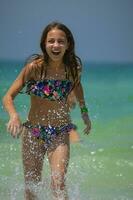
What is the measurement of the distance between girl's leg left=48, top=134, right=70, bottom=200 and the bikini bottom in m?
0.04

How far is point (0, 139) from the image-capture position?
9727 millimetres

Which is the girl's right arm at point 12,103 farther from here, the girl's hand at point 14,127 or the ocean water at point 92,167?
the ocean water at point 92,167

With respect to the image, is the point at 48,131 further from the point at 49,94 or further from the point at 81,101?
the point at 81,101

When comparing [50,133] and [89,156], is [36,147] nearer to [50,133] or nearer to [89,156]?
[50,133]

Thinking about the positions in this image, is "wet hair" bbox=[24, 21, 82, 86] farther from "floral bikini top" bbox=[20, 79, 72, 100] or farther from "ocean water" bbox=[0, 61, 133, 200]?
"ocean water" bbox=[0, 61, 133, 200]

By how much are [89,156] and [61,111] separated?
11.7 feet

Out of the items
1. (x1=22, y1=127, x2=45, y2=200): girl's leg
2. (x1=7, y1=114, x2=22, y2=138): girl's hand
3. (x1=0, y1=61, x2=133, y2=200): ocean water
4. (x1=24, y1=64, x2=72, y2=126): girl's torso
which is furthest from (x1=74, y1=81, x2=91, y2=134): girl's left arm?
(x1=7, y1=114, x2=22, y2=138): girl's hand

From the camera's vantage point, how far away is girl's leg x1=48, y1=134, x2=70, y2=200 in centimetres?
491

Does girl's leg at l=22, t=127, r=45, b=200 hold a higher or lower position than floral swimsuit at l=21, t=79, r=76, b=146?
lower

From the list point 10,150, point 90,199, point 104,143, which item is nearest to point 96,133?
point 104,143

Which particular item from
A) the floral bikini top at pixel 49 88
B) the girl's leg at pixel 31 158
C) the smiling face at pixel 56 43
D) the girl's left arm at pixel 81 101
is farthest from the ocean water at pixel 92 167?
the smiling face at pixel 56 43

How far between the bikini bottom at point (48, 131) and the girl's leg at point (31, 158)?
4 cm

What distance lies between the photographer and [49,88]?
5.20 m

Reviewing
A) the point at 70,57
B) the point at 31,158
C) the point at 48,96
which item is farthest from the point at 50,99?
the point at 31,158
